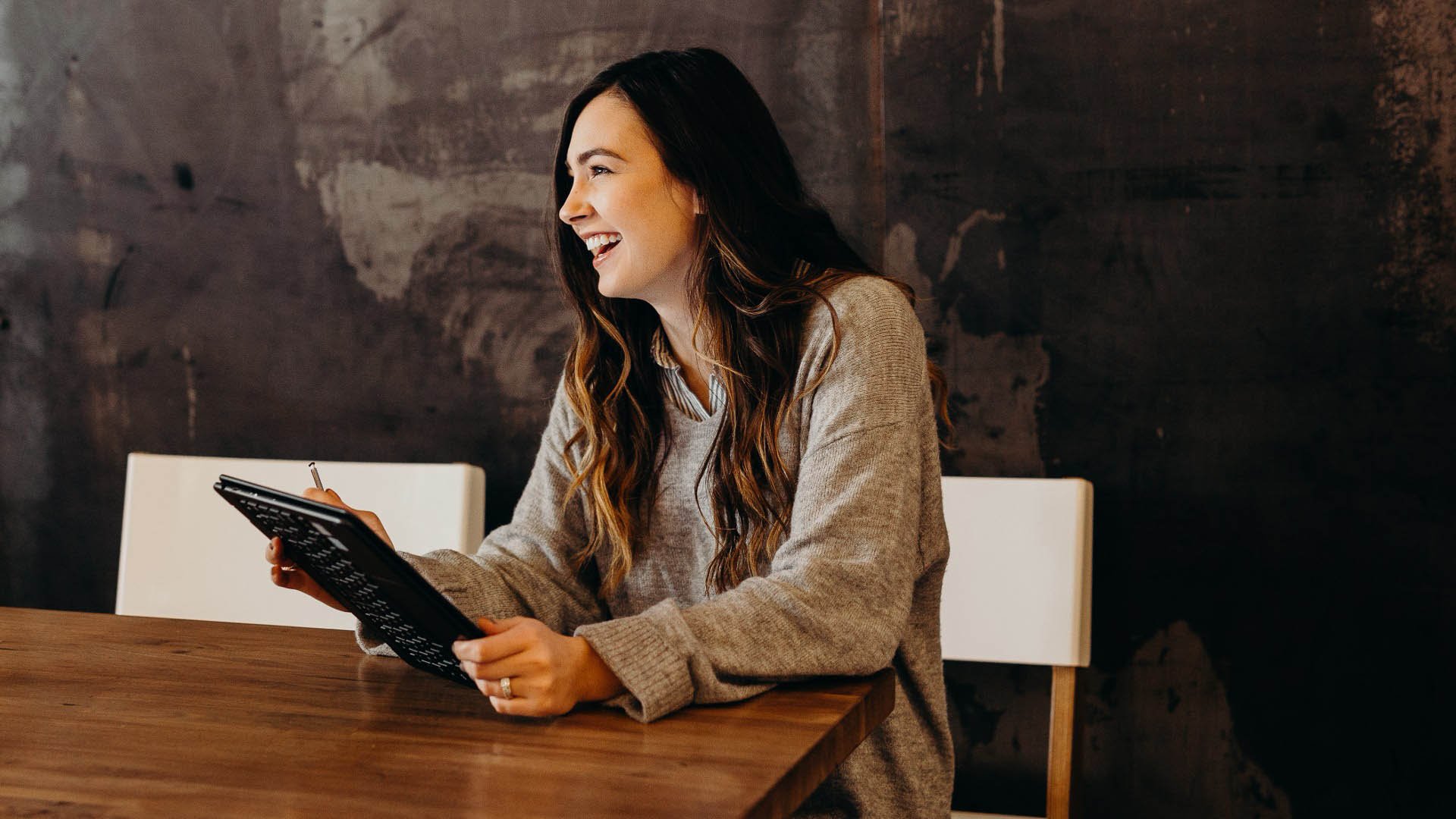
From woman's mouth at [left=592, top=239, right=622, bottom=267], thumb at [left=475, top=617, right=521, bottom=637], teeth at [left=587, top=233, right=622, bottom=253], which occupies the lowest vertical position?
thumb at [left=475, top=617, right=521, bottom=637]

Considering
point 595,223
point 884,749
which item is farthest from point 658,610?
point 595,223

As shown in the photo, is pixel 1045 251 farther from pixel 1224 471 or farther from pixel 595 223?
pixel 595 223

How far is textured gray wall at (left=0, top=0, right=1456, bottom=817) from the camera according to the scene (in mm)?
1838

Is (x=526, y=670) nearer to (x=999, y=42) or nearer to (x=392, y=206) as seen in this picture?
(x=999, y=42)

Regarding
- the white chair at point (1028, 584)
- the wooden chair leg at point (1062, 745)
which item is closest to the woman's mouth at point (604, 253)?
the white chair at point (1028, 584)

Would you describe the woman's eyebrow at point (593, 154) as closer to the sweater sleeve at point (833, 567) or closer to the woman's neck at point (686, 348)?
the woman's neck at point (686, 348)

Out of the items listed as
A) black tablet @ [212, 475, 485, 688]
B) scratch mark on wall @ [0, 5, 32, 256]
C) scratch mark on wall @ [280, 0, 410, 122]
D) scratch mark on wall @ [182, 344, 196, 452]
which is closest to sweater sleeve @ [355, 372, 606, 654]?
black tablet @ [212, 475, 485, 688]

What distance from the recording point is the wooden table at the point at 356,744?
29.4 inches

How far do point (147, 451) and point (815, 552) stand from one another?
1.88 metres

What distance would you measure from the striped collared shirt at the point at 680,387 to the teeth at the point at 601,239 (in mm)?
134

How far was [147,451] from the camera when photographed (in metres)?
2.43

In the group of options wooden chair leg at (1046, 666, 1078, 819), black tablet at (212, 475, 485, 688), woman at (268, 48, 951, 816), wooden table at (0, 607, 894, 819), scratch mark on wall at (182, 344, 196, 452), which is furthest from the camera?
scratch mark on wall at (182, 344, 196, 452)

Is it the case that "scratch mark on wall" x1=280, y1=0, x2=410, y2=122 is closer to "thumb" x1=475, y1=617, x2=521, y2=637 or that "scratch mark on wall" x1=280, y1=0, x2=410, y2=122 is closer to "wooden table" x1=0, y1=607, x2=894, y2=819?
"wooden table" x1=0, y1=607, x2=894, y2=819

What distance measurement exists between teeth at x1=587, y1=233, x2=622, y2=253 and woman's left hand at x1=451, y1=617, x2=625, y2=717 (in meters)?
0.61
